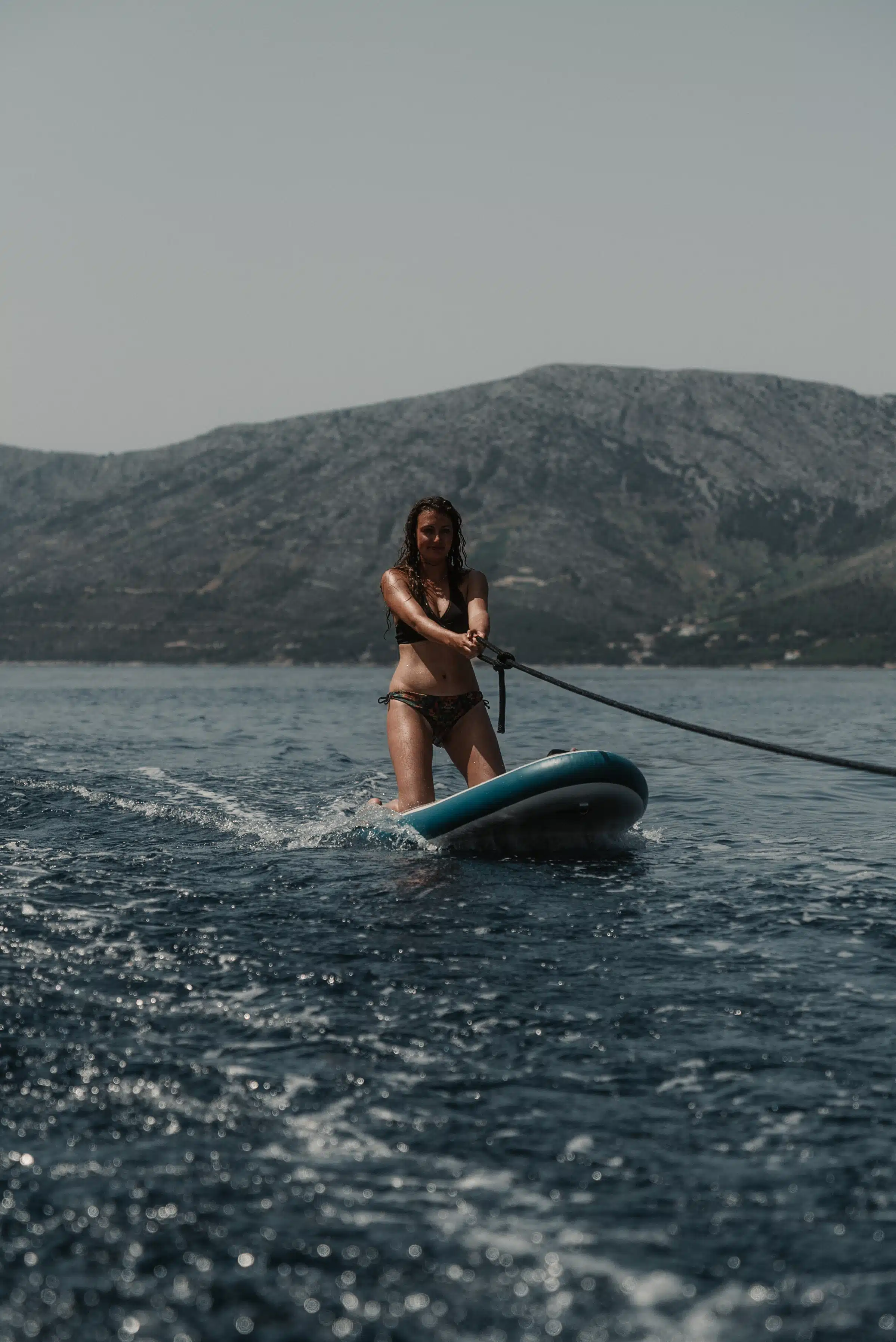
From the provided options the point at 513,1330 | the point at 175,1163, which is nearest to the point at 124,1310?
the point at 175,1163

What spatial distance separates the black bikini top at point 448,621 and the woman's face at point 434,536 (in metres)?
0.42

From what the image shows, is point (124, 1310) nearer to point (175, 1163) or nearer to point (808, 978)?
point (175, 1163)

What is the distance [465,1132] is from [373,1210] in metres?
0.74

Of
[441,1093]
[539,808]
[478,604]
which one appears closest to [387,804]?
[539,808]

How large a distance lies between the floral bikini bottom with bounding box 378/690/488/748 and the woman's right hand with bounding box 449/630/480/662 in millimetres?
951

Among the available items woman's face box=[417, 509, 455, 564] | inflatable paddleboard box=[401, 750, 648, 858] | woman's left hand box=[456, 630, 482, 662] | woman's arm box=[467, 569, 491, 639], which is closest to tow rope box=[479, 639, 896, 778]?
woman's left hand box=[456, 630, 482, 662]

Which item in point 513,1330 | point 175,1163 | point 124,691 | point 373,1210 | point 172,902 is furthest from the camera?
point 124,691

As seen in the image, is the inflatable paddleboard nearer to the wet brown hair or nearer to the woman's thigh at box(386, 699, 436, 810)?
the woman's thigh at box(386, 699, 436, 810)

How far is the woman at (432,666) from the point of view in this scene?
1222 centimetres

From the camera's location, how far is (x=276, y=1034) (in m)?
6.31

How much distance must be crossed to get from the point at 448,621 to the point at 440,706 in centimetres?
90

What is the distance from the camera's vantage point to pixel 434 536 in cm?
1220

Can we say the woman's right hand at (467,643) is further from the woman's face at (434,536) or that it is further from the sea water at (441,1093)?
the sea water at (441,1093)

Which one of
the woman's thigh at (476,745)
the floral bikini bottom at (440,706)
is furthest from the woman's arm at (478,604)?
the woman's thigh at (476,745)
